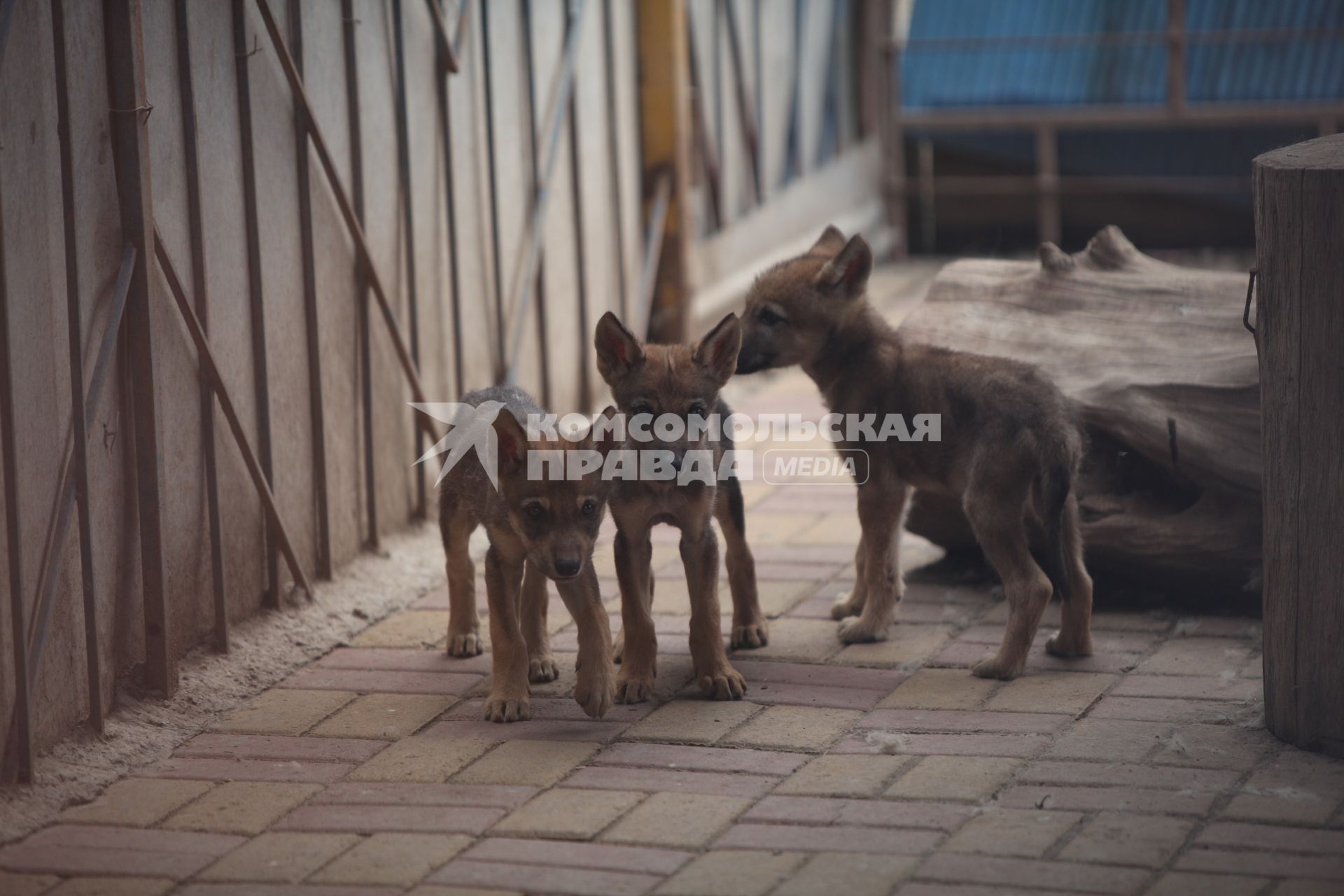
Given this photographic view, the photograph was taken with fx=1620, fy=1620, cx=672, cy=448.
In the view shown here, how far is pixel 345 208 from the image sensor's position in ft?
21.7

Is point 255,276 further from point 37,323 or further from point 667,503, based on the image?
point 667,503

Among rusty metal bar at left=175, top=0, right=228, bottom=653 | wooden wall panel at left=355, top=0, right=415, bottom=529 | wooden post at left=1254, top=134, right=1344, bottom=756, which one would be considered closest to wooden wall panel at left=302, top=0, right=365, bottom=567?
wooden wall panel at left=355, top=0, right=415, bottom=529

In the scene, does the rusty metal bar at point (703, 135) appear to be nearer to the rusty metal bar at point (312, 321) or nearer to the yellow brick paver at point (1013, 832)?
the rusty metal bar at point (312, 321)

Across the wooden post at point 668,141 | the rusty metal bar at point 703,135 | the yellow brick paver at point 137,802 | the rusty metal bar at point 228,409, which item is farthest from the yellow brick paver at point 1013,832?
the rusty metal bar at point 703,135

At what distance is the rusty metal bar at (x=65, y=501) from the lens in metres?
4.75

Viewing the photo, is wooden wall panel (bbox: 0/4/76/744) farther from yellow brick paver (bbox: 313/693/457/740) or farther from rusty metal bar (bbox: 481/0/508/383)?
rusty metal bar (bbox: 481/0/508/383)

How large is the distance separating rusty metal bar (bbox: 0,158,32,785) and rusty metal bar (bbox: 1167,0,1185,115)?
1109 centimetres

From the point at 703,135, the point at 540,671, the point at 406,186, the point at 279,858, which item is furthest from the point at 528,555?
the point at 703,135

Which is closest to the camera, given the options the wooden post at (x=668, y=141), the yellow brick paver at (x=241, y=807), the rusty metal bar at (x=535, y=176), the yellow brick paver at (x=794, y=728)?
the yellow brick paver at (x=241, y=807)

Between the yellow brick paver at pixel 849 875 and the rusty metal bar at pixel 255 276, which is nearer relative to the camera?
the yellow brick paver at pixel 849 875

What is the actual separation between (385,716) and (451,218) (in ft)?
10.0

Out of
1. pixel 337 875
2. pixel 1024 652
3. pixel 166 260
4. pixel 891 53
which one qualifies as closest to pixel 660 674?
pixel 1024 652

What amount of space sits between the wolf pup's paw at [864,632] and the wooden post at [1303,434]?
152cm

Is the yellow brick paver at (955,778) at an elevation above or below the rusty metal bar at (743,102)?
below
